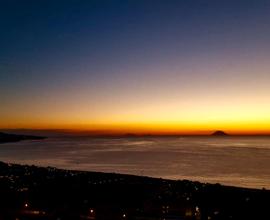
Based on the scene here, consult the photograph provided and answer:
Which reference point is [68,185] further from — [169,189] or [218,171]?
[218,171]

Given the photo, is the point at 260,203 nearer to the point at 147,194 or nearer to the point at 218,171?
the point at 147,194

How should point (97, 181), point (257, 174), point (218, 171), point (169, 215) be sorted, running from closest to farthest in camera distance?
point (169, 215) < point (97, 181) < point (257, 174) < point (218, 171)

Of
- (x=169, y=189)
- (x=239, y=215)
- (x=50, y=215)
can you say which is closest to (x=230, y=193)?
(x=169, y=189)

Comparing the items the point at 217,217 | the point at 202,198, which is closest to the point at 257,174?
the point at 202,198

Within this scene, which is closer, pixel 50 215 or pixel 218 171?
pixel 50 215

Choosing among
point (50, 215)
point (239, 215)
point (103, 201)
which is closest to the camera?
point (50, 215)

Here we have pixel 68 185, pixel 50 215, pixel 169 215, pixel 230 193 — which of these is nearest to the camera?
pixel 50 215
